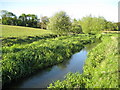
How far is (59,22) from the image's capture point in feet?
97.8

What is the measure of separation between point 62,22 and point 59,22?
70cm

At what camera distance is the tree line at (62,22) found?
3022 cm

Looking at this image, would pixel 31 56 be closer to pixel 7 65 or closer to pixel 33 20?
pixel 7 65

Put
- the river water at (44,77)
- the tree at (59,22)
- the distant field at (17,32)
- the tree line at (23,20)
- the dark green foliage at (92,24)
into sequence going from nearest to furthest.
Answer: the river water at (44,77)
the tree at (59,22)
the distant field at (17,32)
the dark green foliage at (92,24)
the tree line at (23,20)

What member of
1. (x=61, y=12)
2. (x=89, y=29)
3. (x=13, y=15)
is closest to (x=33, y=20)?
(x=13, y=15)

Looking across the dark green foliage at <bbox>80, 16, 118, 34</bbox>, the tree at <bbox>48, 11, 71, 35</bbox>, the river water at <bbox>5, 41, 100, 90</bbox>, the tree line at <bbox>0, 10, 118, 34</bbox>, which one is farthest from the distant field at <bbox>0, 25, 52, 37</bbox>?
the river water at <bbox>5, 41, 100, 90</bbox>

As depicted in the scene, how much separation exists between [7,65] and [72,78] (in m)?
4.12

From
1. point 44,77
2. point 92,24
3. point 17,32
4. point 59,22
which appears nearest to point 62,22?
point 59,22

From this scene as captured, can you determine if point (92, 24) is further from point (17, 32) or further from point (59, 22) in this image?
point (17, 32)

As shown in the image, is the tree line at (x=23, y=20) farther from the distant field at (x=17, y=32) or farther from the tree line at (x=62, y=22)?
the distant field at (x=17, y=32)

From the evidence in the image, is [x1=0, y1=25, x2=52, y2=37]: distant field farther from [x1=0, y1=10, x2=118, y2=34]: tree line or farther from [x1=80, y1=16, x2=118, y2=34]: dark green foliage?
[x1=80, y1=16, x2=118, y2=34]: dark green foliage

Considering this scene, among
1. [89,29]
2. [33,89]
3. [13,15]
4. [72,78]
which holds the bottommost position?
[33,89]

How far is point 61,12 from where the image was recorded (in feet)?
100

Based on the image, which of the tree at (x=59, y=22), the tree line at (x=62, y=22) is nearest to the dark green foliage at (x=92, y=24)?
the tree line at (x=62, y=22)
